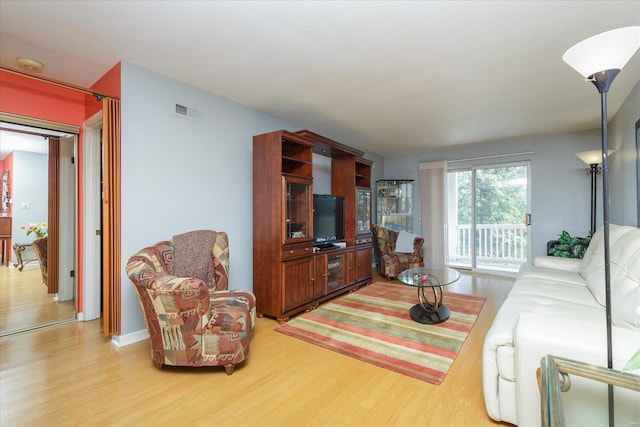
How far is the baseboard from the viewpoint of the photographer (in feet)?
8.29

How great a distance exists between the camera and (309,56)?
7.98ft

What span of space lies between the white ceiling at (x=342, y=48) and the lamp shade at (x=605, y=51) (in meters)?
0.81

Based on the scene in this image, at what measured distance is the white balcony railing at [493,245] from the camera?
5.53 metres

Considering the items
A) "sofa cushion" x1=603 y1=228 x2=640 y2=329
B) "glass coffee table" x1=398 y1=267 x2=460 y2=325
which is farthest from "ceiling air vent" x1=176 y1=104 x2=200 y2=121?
"sofa cushion" x1=603 y1=228 x2=640 y2=329

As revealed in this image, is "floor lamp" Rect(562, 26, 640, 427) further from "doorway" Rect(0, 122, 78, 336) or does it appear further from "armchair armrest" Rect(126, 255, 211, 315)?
"doorway" Rect(0, 122, 78, 336)

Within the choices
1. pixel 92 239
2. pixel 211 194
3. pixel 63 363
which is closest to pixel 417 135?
pixel 211 194

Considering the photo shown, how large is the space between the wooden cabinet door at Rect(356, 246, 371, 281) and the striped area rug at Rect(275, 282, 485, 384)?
59cm

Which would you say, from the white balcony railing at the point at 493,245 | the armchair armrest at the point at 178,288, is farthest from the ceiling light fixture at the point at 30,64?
the white balcony railing at the point at 493,245

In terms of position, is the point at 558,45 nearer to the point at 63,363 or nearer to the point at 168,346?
the point at 168,346

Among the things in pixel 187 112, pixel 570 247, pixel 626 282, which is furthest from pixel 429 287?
pixel 187 112

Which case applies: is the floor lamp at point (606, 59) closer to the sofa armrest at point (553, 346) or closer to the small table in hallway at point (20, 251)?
the sofa armrest at point (553, 346)

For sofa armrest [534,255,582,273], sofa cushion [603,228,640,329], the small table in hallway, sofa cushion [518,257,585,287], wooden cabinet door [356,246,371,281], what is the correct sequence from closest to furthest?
sofa cushion [603,228,640,329], sofa cushion [518,257,585,287], sofa armrest [534,255,582,273], wooden cabinet door [356,246,371,281], the small table in hallway

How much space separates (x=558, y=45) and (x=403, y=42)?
4.03 ft

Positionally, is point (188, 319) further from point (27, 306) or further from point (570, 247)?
point (570, 247)
